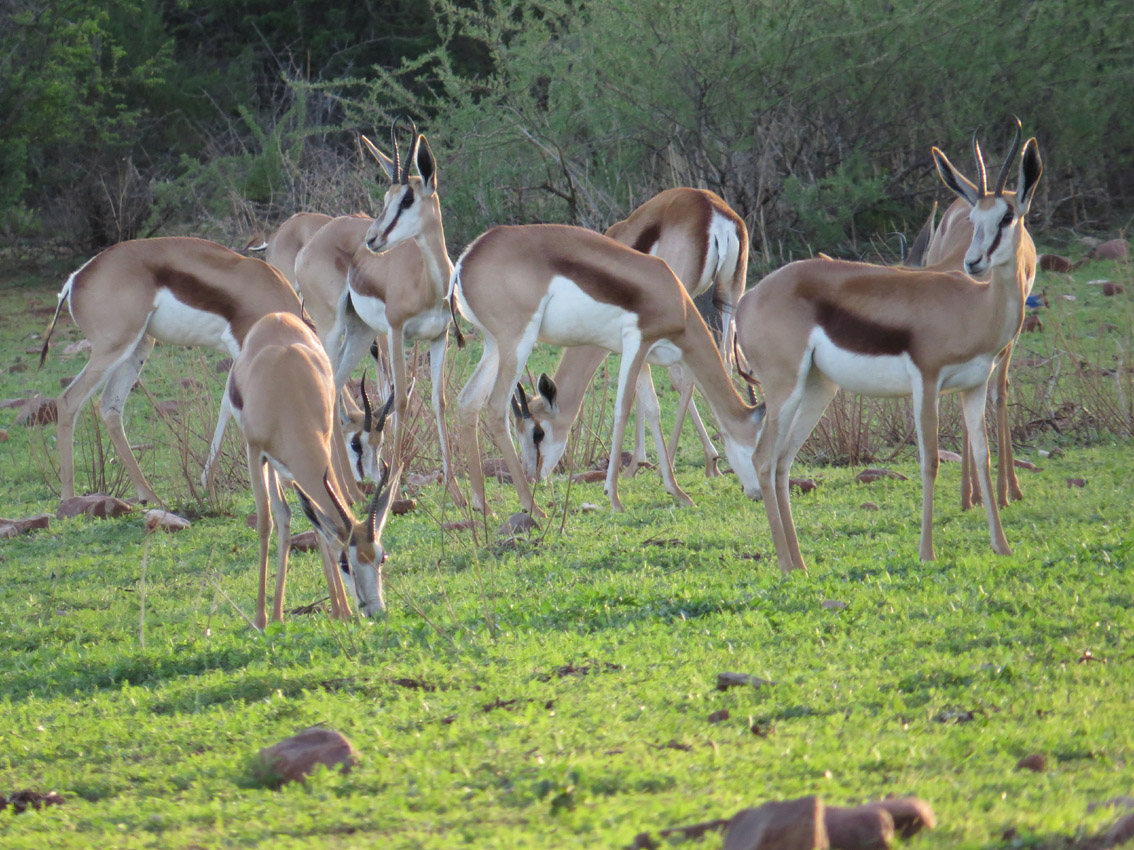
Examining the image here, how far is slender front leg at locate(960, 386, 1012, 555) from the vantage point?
16.8 ft

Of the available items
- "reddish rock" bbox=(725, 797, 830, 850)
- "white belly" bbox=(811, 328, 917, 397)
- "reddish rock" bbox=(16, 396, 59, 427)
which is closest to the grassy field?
"reddish rock" bbox=(725, 797, 830, 850)

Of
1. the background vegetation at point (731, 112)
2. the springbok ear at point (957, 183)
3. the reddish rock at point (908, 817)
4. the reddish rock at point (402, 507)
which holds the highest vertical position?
the background vegetation at point (731, 112)

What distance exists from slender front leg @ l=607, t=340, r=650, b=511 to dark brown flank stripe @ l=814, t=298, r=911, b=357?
1602 millimetres

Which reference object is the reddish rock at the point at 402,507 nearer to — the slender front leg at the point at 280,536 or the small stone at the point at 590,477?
the small stone at the point at 590,477

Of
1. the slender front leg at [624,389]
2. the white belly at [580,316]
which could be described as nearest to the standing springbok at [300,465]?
the white belly at [580,316]

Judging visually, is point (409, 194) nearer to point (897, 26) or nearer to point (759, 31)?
point (759, 31)

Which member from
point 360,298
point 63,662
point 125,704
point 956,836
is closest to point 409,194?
point 360,298

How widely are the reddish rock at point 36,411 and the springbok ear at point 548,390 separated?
4283mm

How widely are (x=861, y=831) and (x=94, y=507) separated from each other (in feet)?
20.4

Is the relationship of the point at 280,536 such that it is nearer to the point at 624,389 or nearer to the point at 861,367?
the point at 624,389

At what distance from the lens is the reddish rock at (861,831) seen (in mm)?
2295

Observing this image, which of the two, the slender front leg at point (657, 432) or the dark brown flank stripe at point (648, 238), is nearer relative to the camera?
the slender front leg at point (657, 432)

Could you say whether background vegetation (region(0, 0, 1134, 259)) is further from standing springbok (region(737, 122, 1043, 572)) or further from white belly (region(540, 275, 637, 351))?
standing springbok (region(737, 122, 1043, 572))

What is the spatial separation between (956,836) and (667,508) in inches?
180
